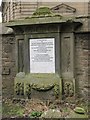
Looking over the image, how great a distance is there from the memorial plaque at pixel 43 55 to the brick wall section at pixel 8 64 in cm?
83

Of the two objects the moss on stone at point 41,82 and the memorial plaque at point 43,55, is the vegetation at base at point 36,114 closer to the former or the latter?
the moss on stone at point 41,82

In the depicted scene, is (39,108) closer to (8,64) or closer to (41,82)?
(41,82)

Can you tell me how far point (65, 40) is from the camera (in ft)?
26.0

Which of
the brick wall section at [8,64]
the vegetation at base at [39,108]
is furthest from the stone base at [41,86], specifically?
the brick wall section at [8,64]

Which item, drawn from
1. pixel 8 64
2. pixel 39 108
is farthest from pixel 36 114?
pixel 8 64

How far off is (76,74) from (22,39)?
5.32 ft

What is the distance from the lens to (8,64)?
8695 mm

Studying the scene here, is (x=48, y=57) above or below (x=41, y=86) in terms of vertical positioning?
above

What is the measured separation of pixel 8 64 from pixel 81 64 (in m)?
2.00

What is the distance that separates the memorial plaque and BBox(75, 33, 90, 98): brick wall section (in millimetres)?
609

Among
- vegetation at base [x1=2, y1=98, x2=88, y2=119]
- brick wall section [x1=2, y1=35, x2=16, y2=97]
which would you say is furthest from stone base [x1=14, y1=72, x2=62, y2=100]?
brick wall section [x1=2, y1=35, x2=16, y2=97]

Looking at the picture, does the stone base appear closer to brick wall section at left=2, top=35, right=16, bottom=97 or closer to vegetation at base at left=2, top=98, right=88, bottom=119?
vegetation at base at left=2, top=98, right=88, bottom=119

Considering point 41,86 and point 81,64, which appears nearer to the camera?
point 41,86

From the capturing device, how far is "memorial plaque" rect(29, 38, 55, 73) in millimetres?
7836
